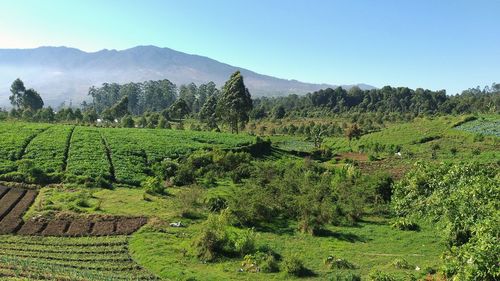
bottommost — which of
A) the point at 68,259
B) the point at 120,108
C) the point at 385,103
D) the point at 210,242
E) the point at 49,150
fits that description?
the point at 68,259

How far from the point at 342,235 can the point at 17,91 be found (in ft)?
319

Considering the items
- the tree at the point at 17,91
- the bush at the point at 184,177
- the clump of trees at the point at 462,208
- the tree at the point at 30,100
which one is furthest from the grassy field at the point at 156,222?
the tree at the point at 17,91

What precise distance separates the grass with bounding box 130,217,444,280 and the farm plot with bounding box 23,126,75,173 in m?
21.4

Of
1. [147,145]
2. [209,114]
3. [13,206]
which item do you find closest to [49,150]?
[147,145]

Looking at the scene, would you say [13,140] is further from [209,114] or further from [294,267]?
[209,114]

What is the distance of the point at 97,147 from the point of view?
53.7m

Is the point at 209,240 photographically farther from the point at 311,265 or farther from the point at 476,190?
the point at 476,190

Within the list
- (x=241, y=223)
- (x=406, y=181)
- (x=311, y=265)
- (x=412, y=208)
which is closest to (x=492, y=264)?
(x=412, y=208)

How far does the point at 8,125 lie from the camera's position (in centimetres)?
5916

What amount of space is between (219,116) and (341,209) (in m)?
47.1

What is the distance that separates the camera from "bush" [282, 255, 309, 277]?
22766 millimetres

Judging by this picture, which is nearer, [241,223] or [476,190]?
[476,190]

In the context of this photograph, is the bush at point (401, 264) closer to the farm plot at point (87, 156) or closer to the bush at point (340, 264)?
A: the bush at point (340, 264)

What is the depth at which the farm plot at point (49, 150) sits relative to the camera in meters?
46.6
